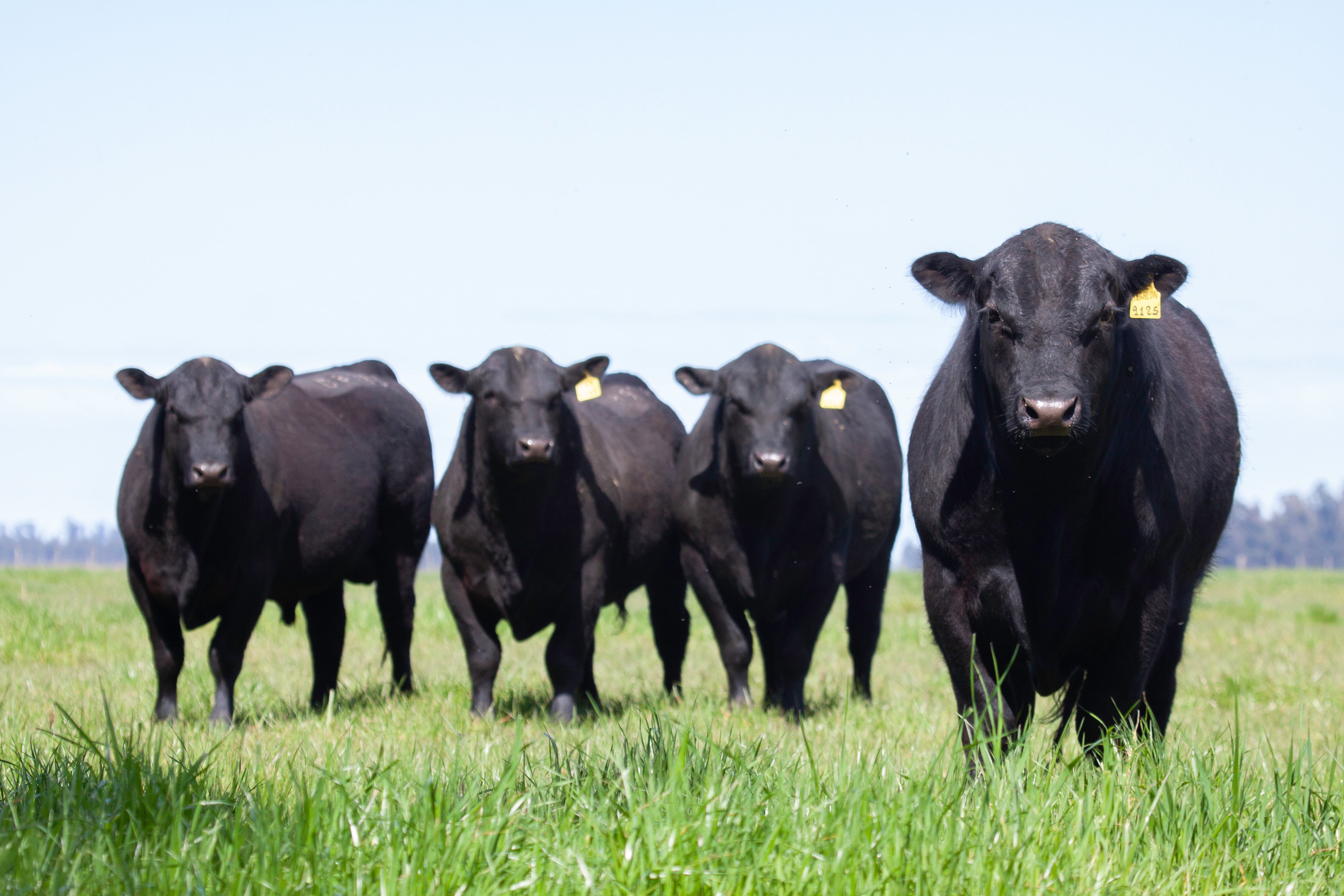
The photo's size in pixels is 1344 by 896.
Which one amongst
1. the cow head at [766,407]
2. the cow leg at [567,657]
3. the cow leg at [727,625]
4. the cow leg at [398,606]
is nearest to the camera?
the cow leg at [567,657]

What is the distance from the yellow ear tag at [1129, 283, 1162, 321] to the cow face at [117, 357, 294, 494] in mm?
4734

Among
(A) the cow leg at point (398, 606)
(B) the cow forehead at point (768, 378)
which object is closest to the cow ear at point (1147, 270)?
(B) the cow forehead at point (768, 378)

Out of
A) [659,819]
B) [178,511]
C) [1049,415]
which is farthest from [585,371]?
[659,819]

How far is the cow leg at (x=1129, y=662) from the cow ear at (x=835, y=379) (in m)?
3.84

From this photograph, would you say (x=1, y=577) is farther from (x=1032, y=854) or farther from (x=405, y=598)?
(x=1032, y=854)

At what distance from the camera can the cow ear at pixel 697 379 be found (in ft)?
27.6

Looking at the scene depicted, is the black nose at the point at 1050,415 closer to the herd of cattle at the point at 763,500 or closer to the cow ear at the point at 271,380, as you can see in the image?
the herd of cattle at the point at 763,500

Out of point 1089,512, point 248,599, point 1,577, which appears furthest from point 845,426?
point 1,577

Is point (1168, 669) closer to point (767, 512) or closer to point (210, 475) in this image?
point (767, 512)

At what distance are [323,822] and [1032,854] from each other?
156 centimetres

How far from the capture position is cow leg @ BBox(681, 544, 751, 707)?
7.86 metres

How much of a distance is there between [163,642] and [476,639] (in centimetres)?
171

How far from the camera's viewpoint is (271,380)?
27.1 ft

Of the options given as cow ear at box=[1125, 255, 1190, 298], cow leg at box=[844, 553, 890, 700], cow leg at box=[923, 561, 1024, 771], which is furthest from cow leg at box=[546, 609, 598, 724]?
cow ear at box=[1125, 255, 1190, 298]
